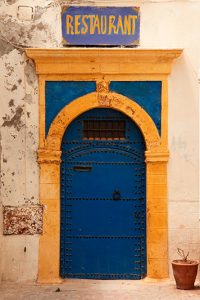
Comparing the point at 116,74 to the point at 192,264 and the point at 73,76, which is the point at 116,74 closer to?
the point at 73,76

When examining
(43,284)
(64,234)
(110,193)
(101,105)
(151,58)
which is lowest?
(43,284)

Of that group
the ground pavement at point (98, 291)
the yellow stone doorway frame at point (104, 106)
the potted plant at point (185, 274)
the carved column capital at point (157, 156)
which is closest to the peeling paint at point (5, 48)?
the yellow stone doorway frame at point (104, 106)

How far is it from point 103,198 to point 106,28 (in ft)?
8.98

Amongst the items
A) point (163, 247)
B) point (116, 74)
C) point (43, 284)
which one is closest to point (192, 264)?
point (163, 247)

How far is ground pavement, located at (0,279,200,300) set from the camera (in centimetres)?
882

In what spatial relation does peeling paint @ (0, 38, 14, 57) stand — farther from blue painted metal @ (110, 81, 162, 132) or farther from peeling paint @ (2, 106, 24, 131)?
blue painted metal @ (110, 81, 162, 132)

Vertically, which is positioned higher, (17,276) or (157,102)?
(157,102)

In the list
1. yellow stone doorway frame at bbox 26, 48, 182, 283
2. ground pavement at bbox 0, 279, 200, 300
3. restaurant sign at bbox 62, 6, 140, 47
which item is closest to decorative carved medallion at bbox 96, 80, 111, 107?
yellow stone doorway frame at bbox 26, 48, 182, 283

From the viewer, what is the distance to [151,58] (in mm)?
9680

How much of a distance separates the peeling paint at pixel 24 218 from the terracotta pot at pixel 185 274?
2.26 metres

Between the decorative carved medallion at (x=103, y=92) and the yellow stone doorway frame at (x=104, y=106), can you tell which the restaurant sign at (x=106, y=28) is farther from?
the decorative carved medallion at (x=103, y=92)

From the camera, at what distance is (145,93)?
9.82 m

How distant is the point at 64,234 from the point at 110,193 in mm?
998

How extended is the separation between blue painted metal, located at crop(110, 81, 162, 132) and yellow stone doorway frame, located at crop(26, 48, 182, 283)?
66mm
